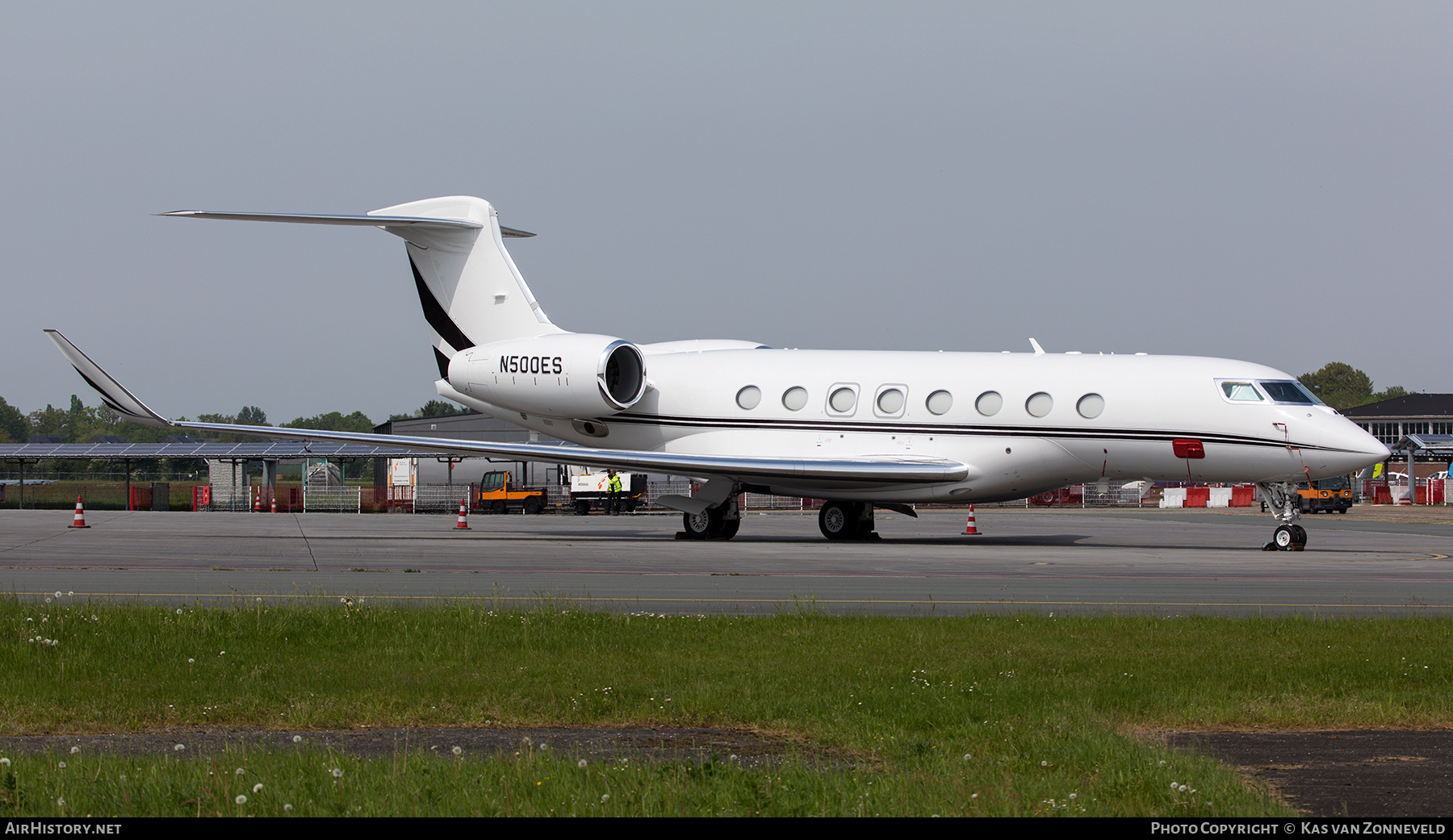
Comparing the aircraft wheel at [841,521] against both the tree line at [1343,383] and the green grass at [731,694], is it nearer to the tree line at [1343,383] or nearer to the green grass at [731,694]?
the green grass at [731,694]

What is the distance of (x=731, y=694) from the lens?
7559 millimetres

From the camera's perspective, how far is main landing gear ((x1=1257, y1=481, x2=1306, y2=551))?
70.2ft

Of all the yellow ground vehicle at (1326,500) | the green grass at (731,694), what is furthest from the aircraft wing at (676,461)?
the yellow ground vehicle at (1326,500)

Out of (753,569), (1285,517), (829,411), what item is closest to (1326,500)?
(1285,517)

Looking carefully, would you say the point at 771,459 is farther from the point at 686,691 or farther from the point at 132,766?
the point at 132,766

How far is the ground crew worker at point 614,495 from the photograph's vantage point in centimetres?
4775

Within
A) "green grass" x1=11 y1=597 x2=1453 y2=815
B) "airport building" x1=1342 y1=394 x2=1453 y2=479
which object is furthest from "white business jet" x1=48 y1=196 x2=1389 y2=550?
"airport building" x1=1342 y1=394 x2=1453 y2=479

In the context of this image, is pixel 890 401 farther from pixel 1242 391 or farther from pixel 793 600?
pixel 793 600

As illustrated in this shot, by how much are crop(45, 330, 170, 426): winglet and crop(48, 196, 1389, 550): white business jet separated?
0.12 ft

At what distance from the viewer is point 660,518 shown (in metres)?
41.3

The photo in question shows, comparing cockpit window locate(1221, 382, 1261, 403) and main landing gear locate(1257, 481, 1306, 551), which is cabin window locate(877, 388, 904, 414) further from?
main landing gear locate(1257, 481, 1306, 551)
